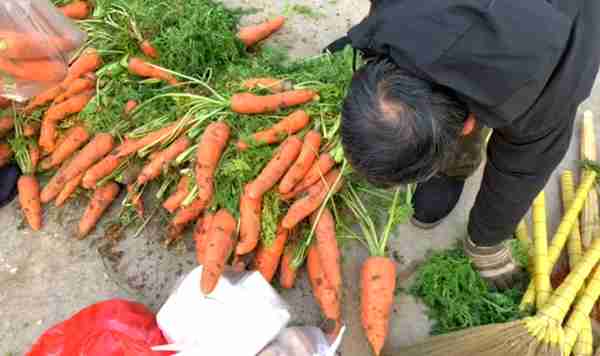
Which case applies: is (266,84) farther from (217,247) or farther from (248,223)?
(217,247)

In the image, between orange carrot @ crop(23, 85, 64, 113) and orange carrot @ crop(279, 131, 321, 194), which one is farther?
orange carrot @ crop(23, 85, 64, 113)

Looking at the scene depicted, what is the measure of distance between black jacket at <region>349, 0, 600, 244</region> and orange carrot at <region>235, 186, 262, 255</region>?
→ 92cm

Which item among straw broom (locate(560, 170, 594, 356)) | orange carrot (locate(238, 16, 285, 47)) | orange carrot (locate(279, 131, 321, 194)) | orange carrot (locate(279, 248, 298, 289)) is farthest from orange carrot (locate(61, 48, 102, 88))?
straw broom (locate(560, 170, 594, 356))

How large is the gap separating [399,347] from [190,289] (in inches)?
34.2

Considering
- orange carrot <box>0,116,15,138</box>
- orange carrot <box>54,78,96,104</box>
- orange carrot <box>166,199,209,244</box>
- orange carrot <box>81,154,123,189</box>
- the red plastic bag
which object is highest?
orange carrot <box>54,78,96,104</box>

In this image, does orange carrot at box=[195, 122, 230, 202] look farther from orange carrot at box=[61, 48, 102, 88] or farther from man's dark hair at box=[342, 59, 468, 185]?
man's dark hair at box=[342, 59, 468, 185]

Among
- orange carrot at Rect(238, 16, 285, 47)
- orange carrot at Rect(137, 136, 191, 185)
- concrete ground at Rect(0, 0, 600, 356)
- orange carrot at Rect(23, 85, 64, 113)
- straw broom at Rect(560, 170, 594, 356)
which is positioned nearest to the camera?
straw broom at Rect(560, 170, 594, 356)

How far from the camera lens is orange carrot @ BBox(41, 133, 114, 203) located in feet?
7.17

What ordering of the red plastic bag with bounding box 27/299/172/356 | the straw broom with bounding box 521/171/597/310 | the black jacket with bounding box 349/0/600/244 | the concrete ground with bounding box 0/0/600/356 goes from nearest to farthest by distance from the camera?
the black jacket with bounding box 349/0/600/244 < the red plastic bag with bounding box 27/299/172/356 < the straw broom with bounding box 521/171/597/310 < the concrete ground with bounding box 0/0/600/356

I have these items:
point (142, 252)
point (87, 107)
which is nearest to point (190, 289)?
point (142, 252)

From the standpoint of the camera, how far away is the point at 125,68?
237 centimetres

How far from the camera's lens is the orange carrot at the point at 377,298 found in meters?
1.81

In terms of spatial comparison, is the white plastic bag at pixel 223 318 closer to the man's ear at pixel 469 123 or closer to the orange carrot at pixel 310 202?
the orange carrot at pixel 310 202

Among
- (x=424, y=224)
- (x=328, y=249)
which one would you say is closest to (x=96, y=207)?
(x=328, y=249)
